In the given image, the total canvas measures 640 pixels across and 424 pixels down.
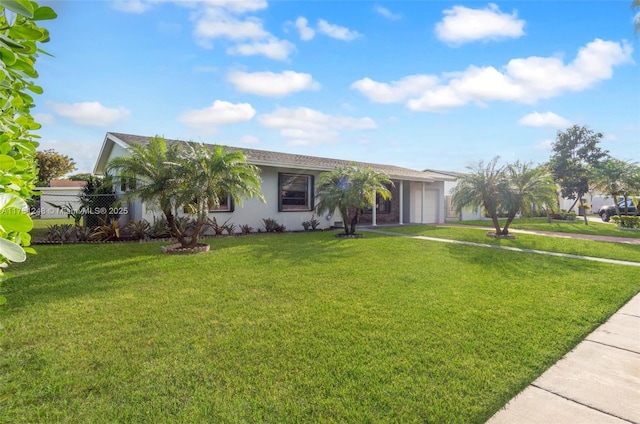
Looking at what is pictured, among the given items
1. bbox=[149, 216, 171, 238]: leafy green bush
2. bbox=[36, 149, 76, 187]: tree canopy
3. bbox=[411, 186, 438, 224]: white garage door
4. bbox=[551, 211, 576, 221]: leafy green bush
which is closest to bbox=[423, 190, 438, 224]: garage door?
bbox=[411, 186, 438, 224]: white garage door

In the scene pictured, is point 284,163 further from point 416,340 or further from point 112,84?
point 416,340

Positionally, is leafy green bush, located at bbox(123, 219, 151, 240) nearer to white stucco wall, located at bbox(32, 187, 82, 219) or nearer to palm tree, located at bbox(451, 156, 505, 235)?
white stucco wall, located at bbox(32, 187, 82, 219)

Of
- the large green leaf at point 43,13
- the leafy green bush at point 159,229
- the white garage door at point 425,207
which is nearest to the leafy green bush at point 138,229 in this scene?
the leafy green bush at point 159,229

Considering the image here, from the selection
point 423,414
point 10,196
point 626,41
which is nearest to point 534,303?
point 423,414

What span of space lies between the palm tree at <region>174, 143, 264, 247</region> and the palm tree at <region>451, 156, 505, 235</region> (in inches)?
364

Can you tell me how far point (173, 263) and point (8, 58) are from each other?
698 centimetres

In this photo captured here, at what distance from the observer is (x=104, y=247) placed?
907 cm

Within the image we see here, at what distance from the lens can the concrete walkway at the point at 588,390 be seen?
244 centimetres

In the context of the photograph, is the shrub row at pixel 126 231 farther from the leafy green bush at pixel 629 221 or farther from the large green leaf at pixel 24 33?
the leafy green bush at pixel 629 221

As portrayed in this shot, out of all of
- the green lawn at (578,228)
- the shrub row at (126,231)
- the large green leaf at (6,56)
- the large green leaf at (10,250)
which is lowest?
the green lawn at (578,228)

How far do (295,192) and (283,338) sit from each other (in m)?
11.2

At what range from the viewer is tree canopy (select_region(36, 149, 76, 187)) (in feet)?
105

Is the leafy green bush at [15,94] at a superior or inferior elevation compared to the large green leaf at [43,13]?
inferior

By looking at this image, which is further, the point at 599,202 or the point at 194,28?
the point at 599,202
